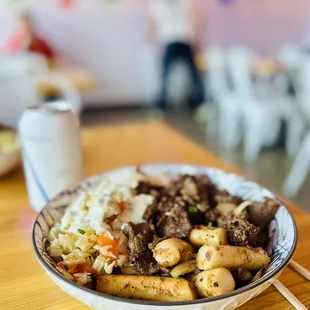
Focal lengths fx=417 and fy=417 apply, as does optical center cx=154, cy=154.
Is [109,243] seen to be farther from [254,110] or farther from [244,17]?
[244,17]

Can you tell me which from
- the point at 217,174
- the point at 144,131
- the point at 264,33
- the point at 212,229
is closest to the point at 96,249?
the point at 212,229

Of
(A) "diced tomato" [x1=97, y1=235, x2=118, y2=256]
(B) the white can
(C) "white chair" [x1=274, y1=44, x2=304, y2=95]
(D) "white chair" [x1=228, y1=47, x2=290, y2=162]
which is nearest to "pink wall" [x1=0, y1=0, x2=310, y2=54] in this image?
(C) "white chair" [x1=274, y1=44, x2=304, y2=95]

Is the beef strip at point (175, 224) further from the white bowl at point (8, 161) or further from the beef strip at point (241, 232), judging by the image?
the white bowl at point (8, 161)

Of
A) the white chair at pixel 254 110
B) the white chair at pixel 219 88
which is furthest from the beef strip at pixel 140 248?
the white chair at pixel 219 88

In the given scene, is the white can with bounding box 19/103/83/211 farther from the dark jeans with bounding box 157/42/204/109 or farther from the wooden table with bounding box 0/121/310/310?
the dark jeans with bounding box 157/42/204/109

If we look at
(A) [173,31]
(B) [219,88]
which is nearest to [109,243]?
(B) [219,88]

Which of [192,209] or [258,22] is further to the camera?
[258,22]
